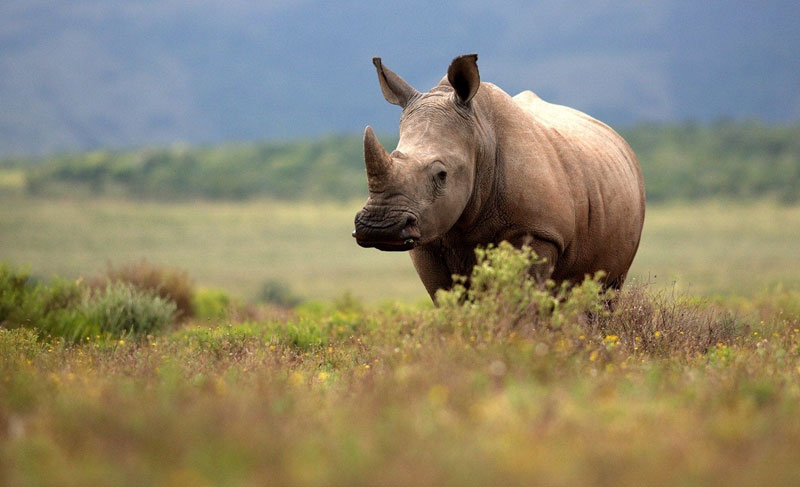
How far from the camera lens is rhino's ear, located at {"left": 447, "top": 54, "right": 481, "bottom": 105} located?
6723 mm

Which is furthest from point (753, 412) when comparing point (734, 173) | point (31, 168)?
point (31, 168)

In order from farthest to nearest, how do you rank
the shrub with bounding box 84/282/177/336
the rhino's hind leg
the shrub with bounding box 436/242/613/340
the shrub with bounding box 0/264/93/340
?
the shrub with bounding box 84/282/177/336 < the shrub with bounding box 0/264/93/340 < the rhino's hind leg < the shrub with bounding box 436/242/613/340

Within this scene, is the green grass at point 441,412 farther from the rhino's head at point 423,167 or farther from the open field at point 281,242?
the open field at point 281,242

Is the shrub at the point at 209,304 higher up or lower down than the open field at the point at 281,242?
higher up

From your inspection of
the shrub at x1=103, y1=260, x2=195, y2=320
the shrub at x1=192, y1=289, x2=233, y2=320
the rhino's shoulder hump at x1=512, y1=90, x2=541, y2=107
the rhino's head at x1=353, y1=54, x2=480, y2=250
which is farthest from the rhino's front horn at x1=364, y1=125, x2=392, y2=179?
the shrub at x1=103, y1=260, x2=195, y2=320

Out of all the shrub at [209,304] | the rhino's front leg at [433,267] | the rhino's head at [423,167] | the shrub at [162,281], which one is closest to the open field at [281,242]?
the shrub at [209,304]

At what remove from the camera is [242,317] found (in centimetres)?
1155

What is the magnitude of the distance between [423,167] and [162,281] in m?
7.12

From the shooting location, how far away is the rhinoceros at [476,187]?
626 centimetres

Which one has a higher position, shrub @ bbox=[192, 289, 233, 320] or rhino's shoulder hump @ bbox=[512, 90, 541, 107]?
rhino's shoulder hump @ bbox=[512, 90, 541, 107]

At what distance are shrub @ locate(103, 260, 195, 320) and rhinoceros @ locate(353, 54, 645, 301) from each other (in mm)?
6269

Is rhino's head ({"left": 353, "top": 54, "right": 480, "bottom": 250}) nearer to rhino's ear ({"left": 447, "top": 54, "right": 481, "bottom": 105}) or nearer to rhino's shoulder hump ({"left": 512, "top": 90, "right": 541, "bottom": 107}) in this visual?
rhino's ear ({"left": 447, "top": 54, "right": 481, "bottom": 105})

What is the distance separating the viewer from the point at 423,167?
6.46 m

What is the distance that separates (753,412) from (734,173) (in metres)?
68.9
